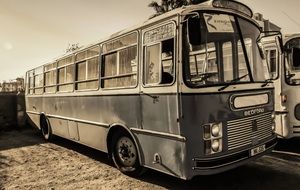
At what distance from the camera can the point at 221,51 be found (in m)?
5.65

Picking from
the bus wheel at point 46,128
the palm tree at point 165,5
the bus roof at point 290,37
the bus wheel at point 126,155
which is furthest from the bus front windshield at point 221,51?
the palm tree at point 165,5

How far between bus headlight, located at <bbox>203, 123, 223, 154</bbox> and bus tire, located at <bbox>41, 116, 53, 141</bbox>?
7.42 metres

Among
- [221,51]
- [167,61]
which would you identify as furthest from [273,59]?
[167,61]

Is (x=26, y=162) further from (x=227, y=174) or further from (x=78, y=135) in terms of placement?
(x=227, y=174)

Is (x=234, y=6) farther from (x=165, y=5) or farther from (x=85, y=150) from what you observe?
(x=165, y=5)

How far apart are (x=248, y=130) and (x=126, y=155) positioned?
236 cm

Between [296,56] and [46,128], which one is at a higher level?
[296,56]

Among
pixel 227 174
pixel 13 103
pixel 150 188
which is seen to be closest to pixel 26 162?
pixel 150 188

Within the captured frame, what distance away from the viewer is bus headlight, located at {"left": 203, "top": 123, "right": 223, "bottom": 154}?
497 centimetres

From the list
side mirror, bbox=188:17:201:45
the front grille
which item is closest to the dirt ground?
the front grille

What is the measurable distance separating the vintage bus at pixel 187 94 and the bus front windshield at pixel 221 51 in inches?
0.6

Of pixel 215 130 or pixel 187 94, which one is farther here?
pixel 215 130

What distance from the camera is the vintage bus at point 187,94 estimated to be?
4.97 m

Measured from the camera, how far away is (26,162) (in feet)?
27.5
